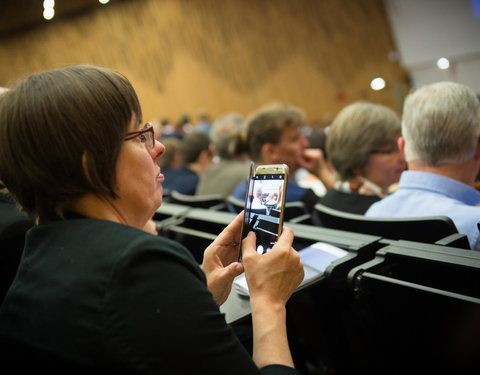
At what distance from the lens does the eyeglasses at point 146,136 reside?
3.02ft

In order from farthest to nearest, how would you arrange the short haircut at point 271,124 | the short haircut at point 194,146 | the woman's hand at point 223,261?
the short haircut at point 194,146 < the short haircut at point 271,124 < the woman's hand at point 223,261

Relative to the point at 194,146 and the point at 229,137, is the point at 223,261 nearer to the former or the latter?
the point at 229,137

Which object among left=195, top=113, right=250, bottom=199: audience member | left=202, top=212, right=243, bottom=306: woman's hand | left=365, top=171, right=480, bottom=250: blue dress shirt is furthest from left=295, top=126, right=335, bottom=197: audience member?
left=202, top=212, right=243, bottom=306: woman's hand

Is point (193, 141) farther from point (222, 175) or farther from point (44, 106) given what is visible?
point (44, 106)

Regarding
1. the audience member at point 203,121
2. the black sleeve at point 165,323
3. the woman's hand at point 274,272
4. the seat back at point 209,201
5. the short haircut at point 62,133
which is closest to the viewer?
the black sleeve at point 165,323

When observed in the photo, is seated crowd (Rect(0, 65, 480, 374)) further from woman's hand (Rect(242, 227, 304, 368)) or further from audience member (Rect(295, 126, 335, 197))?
audience member (Rect(295, 126, 335, 197))

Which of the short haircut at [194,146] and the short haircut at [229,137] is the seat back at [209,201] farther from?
the short haircut at [194,146]

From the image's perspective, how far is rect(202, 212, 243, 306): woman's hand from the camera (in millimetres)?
1089

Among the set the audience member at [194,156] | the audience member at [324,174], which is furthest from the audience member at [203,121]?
the audience member at [324,174]

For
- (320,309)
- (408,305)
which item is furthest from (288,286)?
(320,309)

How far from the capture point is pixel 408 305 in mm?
1016

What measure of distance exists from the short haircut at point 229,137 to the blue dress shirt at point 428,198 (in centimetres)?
183

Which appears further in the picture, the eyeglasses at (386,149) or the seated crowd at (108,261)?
the eyeglasses at (386,149)

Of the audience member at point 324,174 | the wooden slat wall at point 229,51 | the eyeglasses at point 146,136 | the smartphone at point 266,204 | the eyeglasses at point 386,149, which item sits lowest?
the audience member at point 324,174
